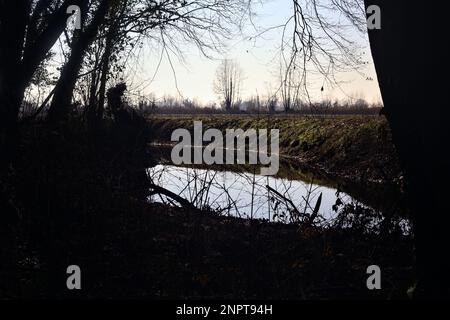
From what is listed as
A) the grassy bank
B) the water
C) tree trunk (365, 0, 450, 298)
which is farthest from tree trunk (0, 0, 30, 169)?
the grassy bank

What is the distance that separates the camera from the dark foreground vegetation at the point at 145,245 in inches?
210

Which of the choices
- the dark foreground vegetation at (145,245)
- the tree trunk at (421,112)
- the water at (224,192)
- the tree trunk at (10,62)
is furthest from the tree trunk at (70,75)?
the tree trunk at (421,112)

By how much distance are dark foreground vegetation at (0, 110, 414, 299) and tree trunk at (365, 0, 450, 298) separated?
704 millimetres

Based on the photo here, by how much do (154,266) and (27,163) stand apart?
88.1 inches

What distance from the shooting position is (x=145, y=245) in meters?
6.29

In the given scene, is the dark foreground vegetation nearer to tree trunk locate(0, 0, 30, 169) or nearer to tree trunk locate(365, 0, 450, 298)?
tree trunk locate(0, 0, 30, 169)

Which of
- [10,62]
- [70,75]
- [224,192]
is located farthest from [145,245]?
[70,75]

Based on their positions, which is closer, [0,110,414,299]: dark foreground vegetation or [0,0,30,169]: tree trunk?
[0,110,414,299]: dark foreground vegetation

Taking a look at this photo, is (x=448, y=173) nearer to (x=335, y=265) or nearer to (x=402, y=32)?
(x=402, y=32)

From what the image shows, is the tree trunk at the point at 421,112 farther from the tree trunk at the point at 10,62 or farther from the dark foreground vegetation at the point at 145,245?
the tree trunk at the point at 10,62

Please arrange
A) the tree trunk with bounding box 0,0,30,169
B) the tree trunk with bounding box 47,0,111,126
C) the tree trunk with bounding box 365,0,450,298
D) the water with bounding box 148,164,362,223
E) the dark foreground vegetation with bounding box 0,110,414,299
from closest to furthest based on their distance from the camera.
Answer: the tree trunk with bounding box 365,0,450,298 < the dark foreground vegetation with bounding box 0,110,414,299 < the tree trunk with bounding box 0,0,30,169 < the water with bounding box 148,164,362,223 < the tree trunk with bounding box 47,0,111,126

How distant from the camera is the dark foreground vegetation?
17.5ft

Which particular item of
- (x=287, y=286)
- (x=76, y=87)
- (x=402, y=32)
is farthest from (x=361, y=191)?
(x=76, y=87)

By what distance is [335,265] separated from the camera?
19.8 ft
